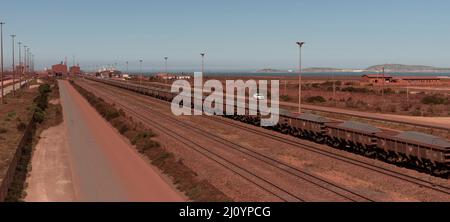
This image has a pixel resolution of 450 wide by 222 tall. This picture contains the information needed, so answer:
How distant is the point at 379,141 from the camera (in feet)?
94.5

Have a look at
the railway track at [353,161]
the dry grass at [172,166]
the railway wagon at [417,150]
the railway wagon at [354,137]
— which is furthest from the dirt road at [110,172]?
the railway wagon at [354,137]

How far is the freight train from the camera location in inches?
962

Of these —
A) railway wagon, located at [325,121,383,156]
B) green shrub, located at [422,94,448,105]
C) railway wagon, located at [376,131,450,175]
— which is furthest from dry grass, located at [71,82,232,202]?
green shrub, located at [422,94,448,105]

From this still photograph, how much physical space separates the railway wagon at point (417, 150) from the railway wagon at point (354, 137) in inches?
27.0

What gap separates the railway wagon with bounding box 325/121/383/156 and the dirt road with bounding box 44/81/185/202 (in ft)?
42.2

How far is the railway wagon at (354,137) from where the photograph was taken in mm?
29641

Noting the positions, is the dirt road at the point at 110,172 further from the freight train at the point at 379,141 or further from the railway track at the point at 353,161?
the freight train at the point at 379,141

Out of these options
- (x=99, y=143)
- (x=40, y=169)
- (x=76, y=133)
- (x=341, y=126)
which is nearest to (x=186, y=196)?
(x=40, y=169)

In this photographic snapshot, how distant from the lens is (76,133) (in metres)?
45.2

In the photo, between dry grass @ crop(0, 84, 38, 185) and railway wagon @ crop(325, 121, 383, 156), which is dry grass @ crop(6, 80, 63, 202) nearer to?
dry grass @ crop(0, 84, 38, 185)

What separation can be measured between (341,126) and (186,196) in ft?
49.4

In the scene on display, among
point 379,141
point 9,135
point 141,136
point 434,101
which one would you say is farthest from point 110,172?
point 434,101
